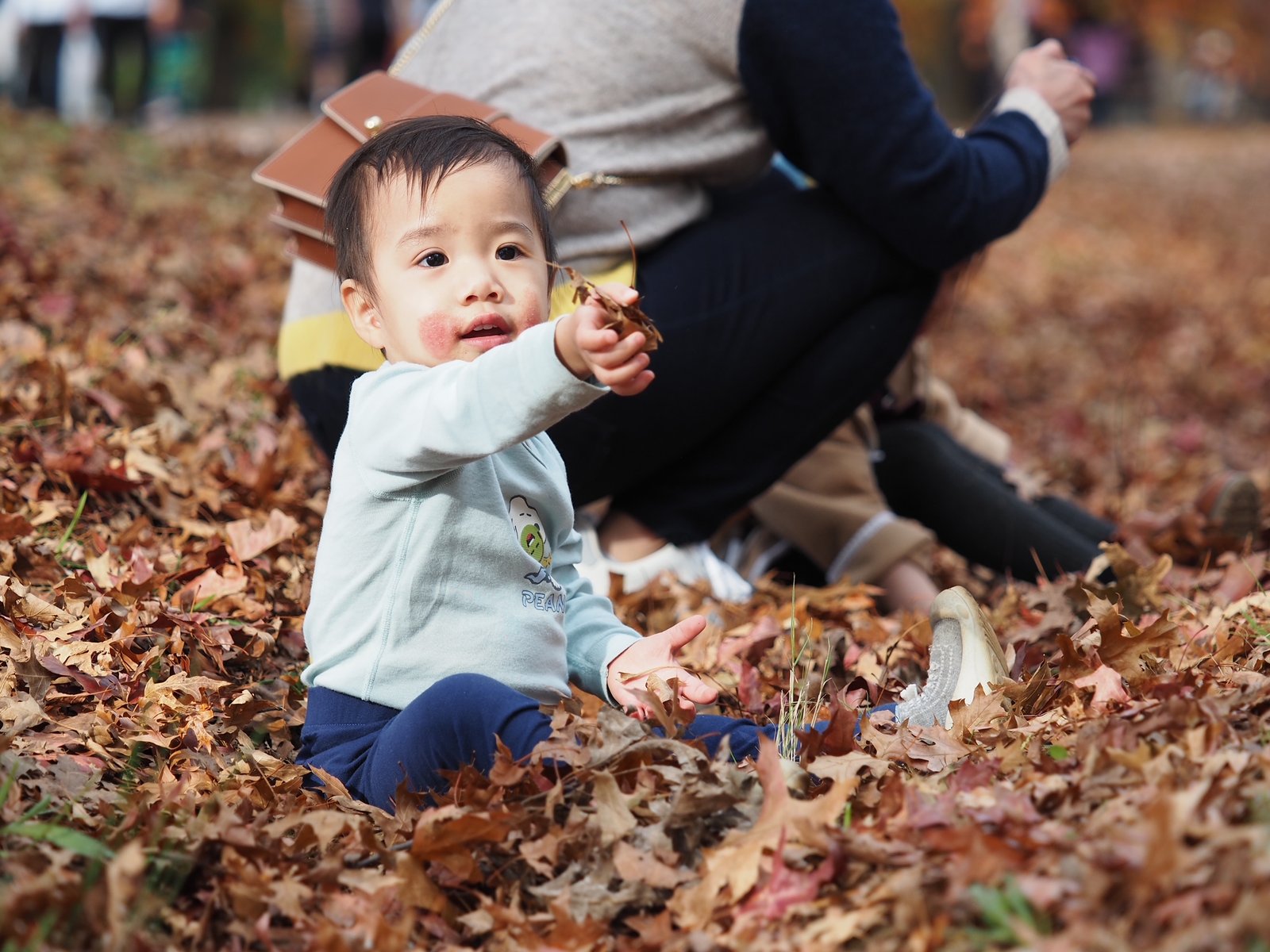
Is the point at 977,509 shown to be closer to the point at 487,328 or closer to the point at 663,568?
the point at 663,568

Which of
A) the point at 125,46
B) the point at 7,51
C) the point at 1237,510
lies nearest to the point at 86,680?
the point at 1237,510

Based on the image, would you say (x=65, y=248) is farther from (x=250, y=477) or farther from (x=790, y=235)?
(x=790, y=235)

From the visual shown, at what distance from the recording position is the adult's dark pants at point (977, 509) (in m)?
3.63

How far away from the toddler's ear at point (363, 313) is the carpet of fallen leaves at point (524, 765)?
0.76 m

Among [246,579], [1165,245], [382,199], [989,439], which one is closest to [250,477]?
[246,579]

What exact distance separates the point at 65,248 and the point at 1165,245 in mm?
8098

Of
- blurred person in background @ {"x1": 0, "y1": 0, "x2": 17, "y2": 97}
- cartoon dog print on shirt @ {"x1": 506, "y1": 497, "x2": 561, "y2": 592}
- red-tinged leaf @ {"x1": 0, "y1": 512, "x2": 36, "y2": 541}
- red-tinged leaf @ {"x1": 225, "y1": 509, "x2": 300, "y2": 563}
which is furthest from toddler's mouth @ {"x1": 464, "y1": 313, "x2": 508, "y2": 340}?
blurred person in background @ {"x1": 0, "y1": 0, "x2": 17, "y2": 97}

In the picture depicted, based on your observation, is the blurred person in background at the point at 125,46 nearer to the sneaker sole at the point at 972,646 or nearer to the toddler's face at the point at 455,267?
the toddler's face at the point at 455,267

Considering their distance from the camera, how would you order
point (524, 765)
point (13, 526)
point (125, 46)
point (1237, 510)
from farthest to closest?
point (125, 46)
point (1237, 510)
point (13, 526)
point (524, 765)

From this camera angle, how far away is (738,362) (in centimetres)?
337

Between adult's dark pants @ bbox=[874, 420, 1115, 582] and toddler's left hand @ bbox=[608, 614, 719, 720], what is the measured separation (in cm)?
155

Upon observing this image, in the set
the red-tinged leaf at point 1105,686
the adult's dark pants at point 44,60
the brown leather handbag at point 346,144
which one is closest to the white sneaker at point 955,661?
the red-tinged leaf at point 1105,686

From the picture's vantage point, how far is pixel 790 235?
345cm

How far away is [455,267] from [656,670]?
76 cm
